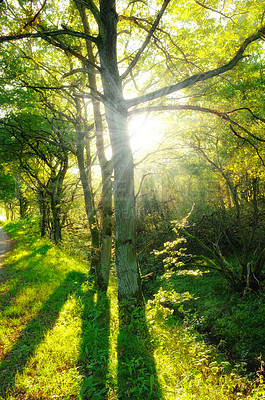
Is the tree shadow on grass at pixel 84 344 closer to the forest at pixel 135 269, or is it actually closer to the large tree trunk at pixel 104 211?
the forest at pixel 135 269

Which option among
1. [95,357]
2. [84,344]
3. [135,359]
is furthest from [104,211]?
[135,359]

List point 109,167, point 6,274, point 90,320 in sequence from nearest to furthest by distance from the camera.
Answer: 1. point 90,320
2. point 109,167
3. point 6,274

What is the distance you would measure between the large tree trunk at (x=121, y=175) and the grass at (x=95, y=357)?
0.68 metres

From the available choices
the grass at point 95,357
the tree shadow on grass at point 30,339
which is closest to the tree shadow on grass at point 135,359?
the grass at point 95,357

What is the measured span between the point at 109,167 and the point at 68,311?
13.7 feet

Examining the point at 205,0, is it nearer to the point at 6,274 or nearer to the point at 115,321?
the point at 115,321

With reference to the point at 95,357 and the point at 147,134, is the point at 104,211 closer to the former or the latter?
the point at 147,134

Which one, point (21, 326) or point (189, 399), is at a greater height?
point (21, 326)

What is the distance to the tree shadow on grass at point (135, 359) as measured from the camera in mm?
3114

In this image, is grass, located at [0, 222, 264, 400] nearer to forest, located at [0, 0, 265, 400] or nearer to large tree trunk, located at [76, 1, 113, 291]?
forest, located at [0, 0, 265, 400]

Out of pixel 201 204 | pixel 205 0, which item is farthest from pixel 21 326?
pixel 201 204

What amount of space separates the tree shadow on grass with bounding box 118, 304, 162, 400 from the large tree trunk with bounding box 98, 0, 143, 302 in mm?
420

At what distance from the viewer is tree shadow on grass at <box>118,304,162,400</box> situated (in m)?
3.11

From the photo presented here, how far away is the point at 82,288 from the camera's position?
22.6 feet
